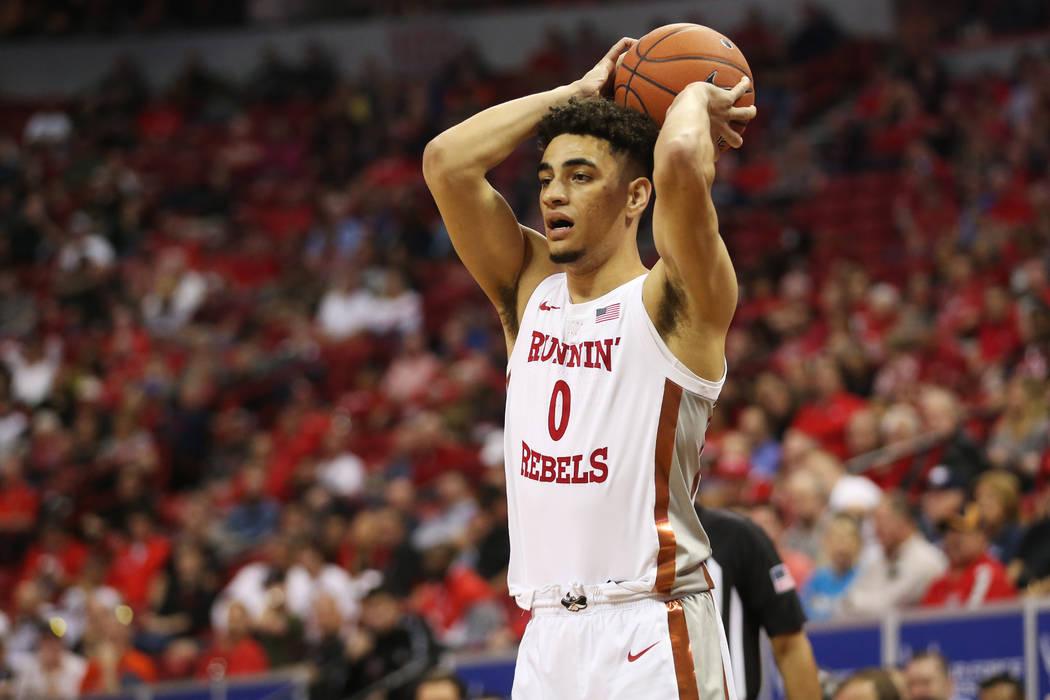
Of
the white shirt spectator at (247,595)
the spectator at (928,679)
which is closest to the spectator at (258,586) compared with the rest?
the white shirt spectator at (247,595)

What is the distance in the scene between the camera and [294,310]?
15742 millimetres

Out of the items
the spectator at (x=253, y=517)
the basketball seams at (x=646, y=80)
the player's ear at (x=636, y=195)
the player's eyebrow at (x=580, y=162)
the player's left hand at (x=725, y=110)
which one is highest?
the basketball seams at (x=646, y=80)

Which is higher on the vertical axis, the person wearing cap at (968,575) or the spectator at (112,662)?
the person wearing cap at (968,575)

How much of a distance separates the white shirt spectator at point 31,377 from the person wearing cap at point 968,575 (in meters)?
10.8

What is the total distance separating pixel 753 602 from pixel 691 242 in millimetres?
1771

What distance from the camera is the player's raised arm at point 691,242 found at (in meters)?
3.20

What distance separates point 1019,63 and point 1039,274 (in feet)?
15.8

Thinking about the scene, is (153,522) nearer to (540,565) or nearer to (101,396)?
(101,396)

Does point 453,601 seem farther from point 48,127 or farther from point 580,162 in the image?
point 48,127

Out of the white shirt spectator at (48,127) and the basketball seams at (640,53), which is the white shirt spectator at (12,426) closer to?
the white shirt spectator at (48,127)

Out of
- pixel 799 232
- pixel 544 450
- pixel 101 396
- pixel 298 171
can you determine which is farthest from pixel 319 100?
pixel 544 450

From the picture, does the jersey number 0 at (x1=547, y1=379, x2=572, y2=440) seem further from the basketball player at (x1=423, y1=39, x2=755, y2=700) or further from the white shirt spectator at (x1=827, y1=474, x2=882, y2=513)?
the white shirt spectator at (x1=827, y1=474, x2=882, y2=513)

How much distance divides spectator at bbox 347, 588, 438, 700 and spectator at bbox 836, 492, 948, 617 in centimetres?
236

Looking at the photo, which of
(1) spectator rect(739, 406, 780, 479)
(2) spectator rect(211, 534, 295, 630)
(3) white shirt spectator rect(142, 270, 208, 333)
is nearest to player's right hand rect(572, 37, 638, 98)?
(1) spectator rect(739, 406, 780, 479)
